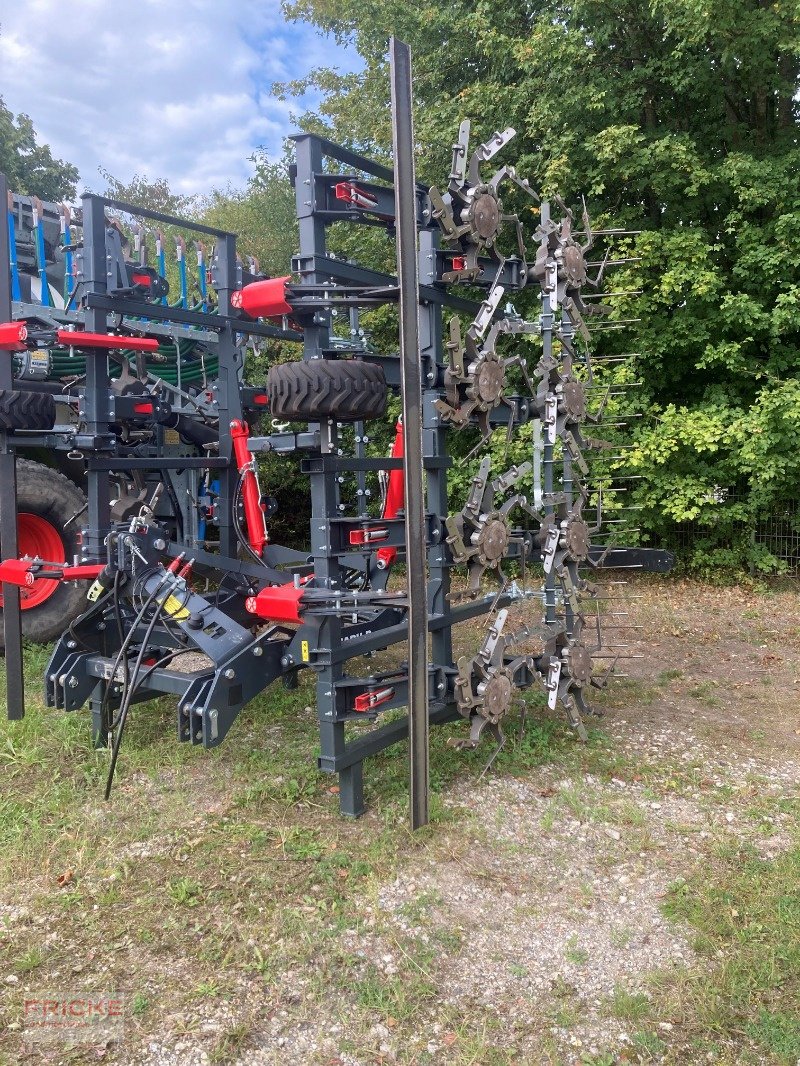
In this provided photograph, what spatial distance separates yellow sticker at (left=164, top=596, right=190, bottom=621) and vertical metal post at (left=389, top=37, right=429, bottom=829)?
1265 mm

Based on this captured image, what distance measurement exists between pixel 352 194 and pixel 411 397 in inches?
39.6

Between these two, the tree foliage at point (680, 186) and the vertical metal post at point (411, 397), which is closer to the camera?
the vertical metal post at point (411, 397)

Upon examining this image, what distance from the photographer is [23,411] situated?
4520 mm

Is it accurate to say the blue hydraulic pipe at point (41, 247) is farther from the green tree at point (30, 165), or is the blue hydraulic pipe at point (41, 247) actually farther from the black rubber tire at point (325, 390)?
the green tree at point (30, 165)

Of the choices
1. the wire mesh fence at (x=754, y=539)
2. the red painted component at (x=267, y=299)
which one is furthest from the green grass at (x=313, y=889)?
the wire mesh fence at (x=754, y=539)

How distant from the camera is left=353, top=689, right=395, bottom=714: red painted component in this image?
3482 mm

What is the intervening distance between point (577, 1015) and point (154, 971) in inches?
52.9

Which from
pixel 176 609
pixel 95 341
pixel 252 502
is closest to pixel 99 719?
pixel 176 609

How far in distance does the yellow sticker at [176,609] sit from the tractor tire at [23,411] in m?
1.50

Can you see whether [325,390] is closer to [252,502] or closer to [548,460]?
[548,460]

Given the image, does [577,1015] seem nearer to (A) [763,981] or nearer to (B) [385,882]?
(A) [763,981]

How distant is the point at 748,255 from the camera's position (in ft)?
27.2

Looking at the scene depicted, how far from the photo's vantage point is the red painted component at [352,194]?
342cm

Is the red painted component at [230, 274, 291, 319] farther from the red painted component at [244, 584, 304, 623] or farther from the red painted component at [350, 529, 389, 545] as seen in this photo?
the red painted component at [244, 584, 304, 623]
